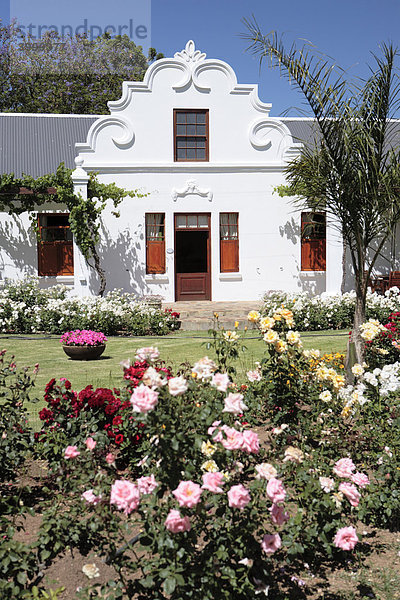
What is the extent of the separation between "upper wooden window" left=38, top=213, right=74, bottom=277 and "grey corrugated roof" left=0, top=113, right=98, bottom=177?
1.69 m

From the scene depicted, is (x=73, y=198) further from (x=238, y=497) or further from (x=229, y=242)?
(x=238, y=497)

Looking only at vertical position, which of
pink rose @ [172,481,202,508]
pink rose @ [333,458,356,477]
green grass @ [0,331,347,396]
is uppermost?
pink rose @ [172,481,202,508]

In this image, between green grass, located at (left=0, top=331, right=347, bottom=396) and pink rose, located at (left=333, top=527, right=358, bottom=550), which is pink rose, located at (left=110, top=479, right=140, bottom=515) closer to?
pink rose, located at (left=333, top=527, right=358, bottom=550)

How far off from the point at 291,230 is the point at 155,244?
406 centimetres

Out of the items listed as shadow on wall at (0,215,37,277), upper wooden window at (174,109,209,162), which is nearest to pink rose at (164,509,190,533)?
upper wooden window at (174,109,209,162)

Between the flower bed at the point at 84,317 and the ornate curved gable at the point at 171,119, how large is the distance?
492 cm

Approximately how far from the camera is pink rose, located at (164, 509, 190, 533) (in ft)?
8.05

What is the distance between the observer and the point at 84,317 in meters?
13.1

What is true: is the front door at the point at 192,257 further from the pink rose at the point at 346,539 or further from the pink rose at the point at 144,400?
the pink rose at the point at 144,400

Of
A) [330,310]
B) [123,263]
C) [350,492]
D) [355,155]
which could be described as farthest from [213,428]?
[123,263]

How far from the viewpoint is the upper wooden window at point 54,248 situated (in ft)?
57.8

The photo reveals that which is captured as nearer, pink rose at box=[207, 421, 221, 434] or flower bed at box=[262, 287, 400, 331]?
pink rose at box=[207, 421, 221, 434]

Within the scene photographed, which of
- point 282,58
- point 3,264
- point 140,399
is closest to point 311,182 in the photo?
point 282,58

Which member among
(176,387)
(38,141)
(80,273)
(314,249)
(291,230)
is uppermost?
(38,141)
